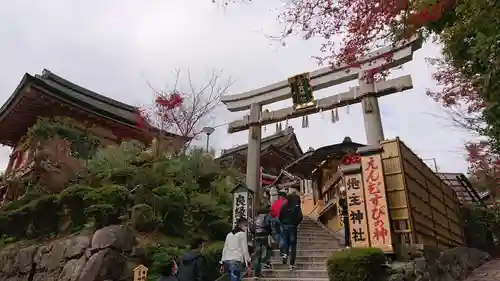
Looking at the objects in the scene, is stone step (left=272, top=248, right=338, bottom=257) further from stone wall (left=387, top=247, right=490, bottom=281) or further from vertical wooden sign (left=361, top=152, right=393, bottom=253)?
stone wall (left=387, top=247, right=490, bottom=281)

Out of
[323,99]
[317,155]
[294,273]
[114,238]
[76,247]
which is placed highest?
[323,99]

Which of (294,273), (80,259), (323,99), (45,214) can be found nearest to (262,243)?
(294,273)

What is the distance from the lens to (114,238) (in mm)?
10047

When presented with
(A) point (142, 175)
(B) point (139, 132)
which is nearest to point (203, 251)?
(A) point (142, 175)

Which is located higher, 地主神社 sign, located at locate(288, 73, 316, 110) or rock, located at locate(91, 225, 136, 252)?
地主神社 sign, located at locate(288, 73, 316, 110)

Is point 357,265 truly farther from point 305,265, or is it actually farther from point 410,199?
point 305,265

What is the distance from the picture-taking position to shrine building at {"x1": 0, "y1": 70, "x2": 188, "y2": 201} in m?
17.5

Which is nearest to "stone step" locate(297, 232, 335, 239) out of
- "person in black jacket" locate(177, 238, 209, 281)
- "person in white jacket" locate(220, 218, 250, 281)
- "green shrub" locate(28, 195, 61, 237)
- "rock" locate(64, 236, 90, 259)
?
"person in white jacket" locate(220, 218, 250, 281)

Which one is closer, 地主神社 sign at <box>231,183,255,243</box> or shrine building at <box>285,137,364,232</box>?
地主神社 sign at <box>231,183,255,243</box>

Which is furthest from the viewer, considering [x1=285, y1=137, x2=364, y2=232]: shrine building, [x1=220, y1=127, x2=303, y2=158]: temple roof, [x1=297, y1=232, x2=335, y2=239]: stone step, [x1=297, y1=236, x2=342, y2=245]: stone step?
[x1=220, y1=127, x2=303, y2=158]: temple roof

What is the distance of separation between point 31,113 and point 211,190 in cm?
1163

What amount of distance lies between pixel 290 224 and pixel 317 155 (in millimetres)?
10655

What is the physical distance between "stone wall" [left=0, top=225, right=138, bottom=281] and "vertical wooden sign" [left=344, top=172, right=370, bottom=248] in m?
5.71

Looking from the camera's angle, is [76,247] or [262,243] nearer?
[262,243]
